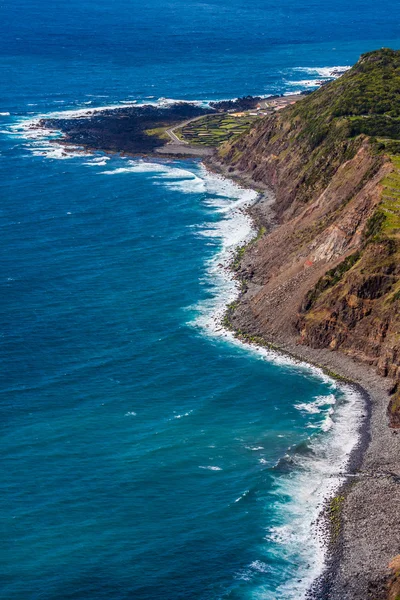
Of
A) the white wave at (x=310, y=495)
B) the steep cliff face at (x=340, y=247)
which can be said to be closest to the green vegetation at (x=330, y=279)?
the steep cliff face at (x=340, y=247)

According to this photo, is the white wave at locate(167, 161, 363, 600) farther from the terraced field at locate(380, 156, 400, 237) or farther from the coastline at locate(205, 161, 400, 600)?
the terraced field at locate(380, 156, 400, 237)

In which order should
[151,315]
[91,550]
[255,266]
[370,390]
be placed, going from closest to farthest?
1. [91,550]
2. [370,390]
3. [151,315]
4. [255,266]

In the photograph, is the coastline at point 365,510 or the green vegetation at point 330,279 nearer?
the coastline at point 365,510

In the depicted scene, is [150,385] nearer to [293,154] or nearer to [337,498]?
[337,498]

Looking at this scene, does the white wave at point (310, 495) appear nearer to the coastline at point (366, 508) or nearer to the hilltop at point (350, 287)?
the coastline at point (366, 508)

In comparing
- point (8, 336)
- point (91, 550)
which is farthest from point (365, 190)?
point (91, 550)

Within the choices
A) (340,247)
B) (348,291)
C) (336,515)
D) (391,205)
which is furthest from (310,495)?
(391,205)

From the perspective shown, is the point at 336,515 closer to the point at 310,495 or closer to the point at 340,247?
the point at 310,495
